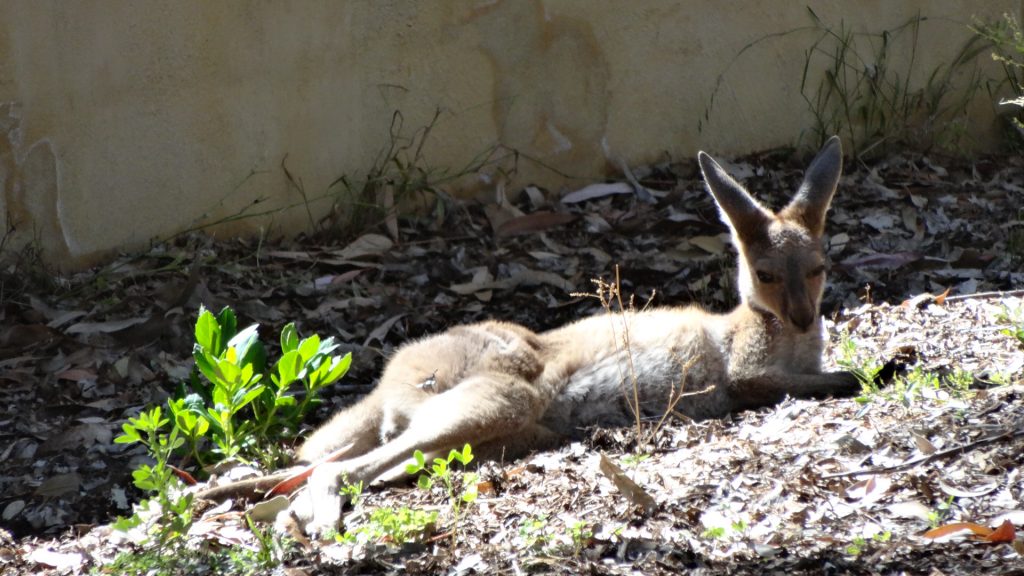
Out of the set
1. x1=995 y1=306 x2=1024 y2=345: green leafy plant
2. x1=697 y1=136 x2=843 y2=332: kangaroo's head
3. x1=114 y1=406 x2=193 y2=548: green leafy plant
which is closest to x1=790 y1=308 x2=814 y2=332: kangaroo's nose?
x1=697 y1=136 x2=843 y2=332: kangaroo's head

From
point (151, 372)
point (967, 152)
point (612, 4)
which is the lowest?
point (151, 372)

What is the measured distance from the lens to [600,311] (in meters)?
7.05

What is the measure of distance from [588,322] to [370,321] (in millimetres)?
1509

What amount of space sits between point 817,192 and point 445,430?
233cm

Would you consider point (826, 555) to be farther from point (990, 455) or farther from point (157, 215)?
point (157, 215)

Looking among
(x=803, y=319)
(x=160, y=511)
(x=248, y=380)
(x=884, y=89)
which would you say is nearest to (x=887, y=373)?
(x=803, y=319)

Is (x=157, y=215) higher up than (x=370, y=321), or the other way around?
(x=157, y=215)

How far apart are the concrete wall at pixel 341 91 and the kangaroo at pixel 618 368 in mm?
2271

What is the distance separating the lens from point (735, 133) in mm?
8766

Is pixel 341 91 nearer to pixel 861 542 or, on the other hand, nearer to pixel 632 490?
pixel 632 490

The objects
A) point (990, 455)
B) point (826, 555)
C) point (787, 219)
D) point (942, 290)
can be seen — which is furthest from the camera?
point (942, 290)

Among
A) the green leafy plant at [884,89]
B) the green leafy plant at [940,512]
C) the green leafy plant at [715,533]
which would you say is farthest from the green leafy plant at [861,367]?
the green leafy plant at [884,89]

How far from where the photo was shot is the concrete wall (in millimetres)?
6797

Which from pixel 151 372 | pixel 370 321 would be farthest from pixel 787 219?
pixel 151 372
